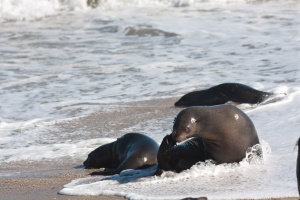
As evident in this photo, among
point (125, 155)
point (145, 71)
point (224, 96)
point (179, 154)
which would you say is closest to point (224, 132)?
point (179, 154)

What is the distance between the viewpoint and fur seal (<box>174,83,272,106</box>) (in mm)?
9094

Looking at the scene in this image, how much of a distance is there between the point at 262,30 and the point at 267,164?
10.2 meters

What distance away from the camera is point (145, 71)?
12008 millimetres

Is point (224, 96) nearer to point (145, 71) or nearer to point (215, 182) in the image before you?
point (145, 71)

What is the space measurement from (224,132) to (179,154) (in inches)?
14.4

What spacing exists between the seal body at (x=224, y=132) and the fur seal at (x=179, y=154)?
3.4 inches

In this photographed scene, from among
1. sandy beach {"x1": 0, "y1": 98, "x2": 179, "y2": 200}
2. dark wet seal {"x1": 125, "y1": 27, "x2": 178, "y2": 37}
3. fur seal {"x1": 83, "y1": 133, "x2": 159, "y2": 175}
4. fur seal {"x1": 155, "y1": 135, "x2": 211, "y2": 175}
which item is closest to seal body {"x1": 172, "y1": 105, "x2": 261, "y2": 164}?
fur seal {"x1": 155, "y1": 135, "x2": 211, "y2": 175}

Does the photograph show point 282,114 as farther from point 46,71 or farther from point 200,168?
point 46,71

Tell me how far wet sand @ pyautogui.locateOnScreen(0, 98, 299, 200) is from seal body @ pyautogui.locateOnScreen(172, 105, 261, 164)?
3.08 feet

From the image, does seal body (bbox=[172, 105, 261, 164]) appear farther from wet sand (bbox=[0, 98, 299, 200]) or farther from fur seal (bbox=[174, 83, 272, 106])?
fur seal (bbox=[174, 83, 272, 106])

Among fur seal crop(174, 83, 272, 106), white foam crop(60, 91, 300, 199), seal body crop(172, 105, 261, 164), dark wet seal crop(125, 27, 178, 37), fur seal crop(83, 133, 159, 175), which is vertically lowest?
dark wet seal crop(125, 27, 178, 37)

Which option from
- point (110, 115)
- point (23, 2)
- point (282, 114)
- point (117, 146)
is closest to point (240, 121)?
point (117, 146)

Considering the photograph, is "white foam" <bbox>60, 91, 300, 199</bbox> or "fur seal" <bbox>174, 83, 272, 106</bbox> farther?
"fur seal" <bbox>174, 83, 272, 106</bbox>

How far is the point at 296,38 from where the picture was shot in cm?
1403
